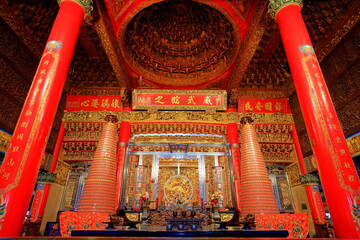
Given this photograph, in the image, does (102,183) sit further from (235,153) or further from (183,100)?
(235,153)

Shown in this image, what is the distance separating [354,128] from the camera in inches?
163

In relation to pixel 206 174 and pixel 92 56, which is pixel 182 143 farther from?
pixel 92 56

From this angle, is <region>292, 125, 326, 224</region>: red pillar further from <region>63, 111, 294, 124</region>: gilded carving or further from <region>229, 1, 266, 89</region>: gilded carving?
<region>229, 1, 266, 89</region>: gilded carving

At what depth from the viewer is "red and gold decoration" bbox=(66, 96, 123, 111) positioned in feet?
22.0

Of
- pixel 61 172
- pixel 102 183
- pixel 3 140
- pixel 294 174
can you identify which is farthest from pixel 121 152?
pixel 294 174

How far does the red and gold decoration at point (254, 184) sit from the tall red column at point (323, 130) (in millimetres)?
1727

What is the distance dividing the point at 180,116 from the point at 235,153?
7.20ft

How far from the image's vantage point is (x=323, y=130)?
2473 mm

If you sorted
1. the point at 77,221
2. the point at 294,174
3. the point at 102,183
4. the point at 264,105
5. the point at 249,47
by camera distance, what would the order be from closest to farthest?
the point at 77,221, the point at 102,183, the point at 249,47, the point at 294,174, the point at 264,105

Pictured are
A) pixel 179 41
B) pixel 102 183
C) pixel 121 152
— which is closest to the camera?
pixel 102 183

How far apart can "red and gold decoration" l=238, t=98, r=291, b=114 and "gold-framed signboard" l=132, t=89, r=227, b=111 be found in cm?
73

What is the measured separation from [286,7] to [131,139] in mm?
5340

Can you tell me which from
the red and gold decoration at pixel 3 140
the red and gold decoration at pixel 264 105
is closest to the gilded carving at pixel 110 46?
the red and gold decoration at pixel 3 140

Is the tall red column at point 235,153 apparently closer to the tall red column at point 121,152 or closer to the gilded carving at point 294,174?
the gilded carving at point 294,174
